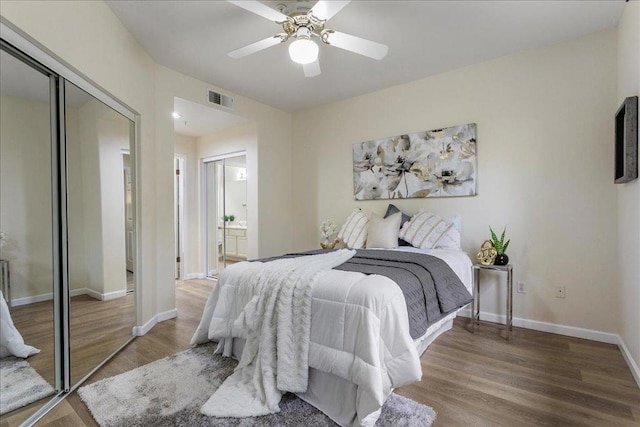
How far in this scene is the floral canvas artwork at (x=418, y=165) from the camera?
319cm

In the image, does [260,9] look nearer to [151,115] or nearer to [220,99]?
[151,115]

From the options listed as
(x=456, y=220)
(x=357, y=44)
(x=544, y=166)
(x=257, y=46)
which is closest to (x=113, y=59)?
(x=257, y=46)

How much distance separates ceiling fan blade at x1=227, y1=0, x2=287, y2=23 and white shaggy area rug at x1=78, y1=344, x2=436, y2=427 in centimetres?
232

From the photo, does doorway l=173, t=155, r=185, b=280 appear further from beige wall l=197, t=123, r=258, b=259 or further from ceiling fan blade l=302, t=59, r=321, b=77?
ceiling fan blade l=302, t=59, r=321, b=77

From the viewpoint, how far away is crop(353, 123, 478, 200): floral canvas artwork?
10.5 feet

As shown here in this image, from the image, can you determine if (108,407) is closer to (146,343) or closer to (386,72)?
(146,343)

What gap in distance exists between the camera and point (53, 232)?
6.04ft

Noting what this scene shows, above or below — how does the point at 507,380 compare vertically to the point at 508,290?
below

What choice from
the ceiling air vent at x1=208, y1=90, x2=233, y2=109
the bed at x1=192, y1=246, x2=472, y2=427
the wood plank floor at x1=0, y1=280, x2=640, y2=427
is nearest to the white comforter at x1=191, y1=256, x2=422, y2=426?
the bed at x1=192, y1=246, x2=472, y2=427

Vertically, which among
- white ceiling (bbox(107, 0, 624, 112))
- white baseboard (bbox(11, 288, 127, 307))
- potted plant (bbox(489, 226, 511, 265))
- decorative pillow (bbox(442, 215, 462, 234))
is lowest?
white baseboard (bbox(11, 288, 127, 307))

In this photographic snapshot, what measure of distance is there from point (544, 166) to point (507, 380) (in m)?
1.91

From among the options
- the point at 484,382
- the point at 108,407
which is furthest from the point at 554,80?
the point at 108,407

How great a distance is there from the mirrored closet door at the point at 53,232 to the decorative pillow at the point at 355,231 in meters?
2.25

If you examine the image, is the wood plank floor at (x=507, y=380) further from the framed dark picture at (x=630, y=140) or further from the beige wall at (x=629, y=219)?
the framed dark picture at (x=630, y=140)
